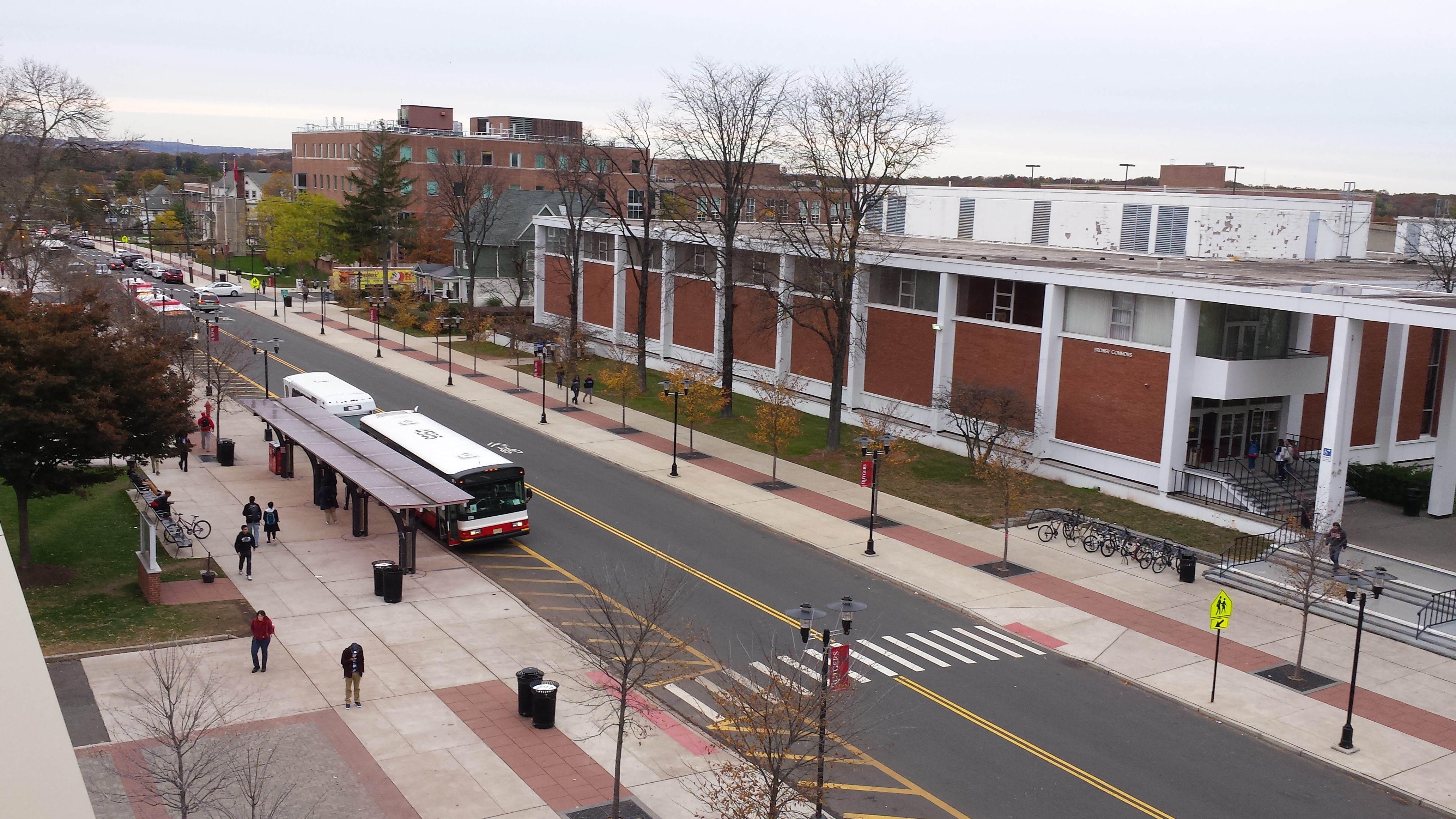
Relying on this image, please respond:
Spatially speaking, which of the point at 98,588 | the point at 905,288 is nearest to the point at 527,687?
the point at 98,588

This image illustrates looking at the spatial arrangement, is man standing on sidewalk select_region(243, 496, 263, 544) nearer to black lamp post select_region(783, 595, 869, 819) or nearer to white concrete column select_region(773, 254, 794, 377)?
black lamp post select_region(783, 595, 869, 819)


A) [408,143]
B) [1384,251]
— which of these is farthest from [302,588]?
[408,143]

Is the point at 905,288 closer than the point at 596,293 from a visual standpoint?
Yes

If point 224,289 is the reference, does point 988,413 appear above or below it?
above

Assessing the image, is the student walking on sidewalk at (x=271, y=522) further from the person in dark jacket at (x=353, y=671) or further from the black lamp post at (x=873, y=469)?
the black lamp post at (x=873, y=469)

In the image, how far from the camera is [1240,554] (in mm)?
31672

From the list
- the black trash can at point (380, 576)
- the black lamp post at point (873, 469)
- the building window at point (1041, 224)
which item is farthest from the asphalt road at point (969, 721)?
the building window at point (1041, 224)

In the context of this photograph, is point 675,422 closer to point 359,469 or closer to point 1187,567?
point 359,469

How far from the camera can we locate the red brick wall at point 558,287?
7200 centimetres

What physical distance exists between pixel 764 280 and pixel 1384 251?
48269 mm

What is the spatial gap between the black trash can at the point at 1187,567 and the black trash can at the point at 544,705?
18312 mm

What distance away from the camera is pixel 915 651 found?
81.8 ft

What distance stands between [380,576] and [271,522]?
5833 millimetres

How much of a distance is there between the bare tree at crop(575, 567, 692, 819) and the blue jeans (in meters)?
6.19
